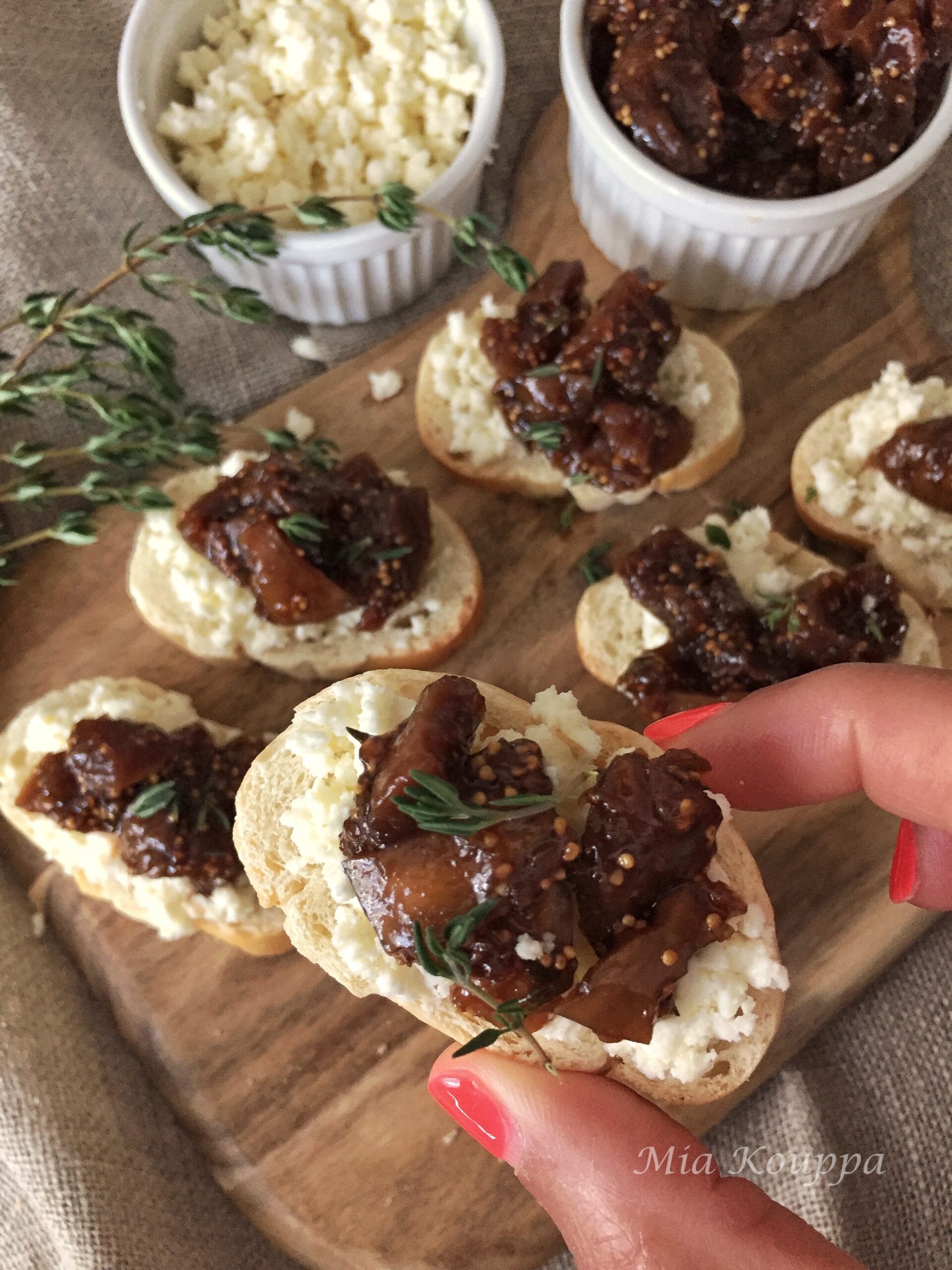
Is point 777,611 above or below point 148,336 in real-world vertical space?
below

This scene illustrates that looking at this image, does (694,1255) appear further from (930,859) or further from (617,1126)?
(930,859)

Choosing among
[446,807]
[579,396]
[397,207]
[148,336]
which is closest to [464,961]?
[446,807]

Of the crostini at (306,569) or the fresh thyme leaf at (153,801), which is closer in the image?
the fresh thyme leaf at (153,801)

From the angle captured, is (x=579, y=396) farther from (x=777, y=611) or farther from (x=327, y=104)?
(x=327, y=104)

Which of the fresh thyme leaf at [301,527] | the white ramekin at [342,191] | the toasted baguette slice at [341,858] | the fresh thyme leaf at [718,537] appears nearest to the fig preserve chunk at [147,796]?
the toasted baguette slice at [341,858]

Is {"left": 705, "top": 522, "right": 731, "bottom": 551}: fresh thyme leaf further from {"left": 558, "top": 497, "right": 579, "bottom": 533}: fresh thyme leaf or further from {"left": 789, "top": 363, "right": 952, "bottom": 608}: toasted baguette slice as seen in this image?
{"left": 558, "top": 497, "right": 579, "bottom": 533}: fresh thyme leaf

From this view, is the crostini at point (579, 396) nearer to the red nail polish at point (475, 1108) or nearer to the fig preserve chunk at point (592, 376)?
the fig preserve chunk at point (592, 376)
